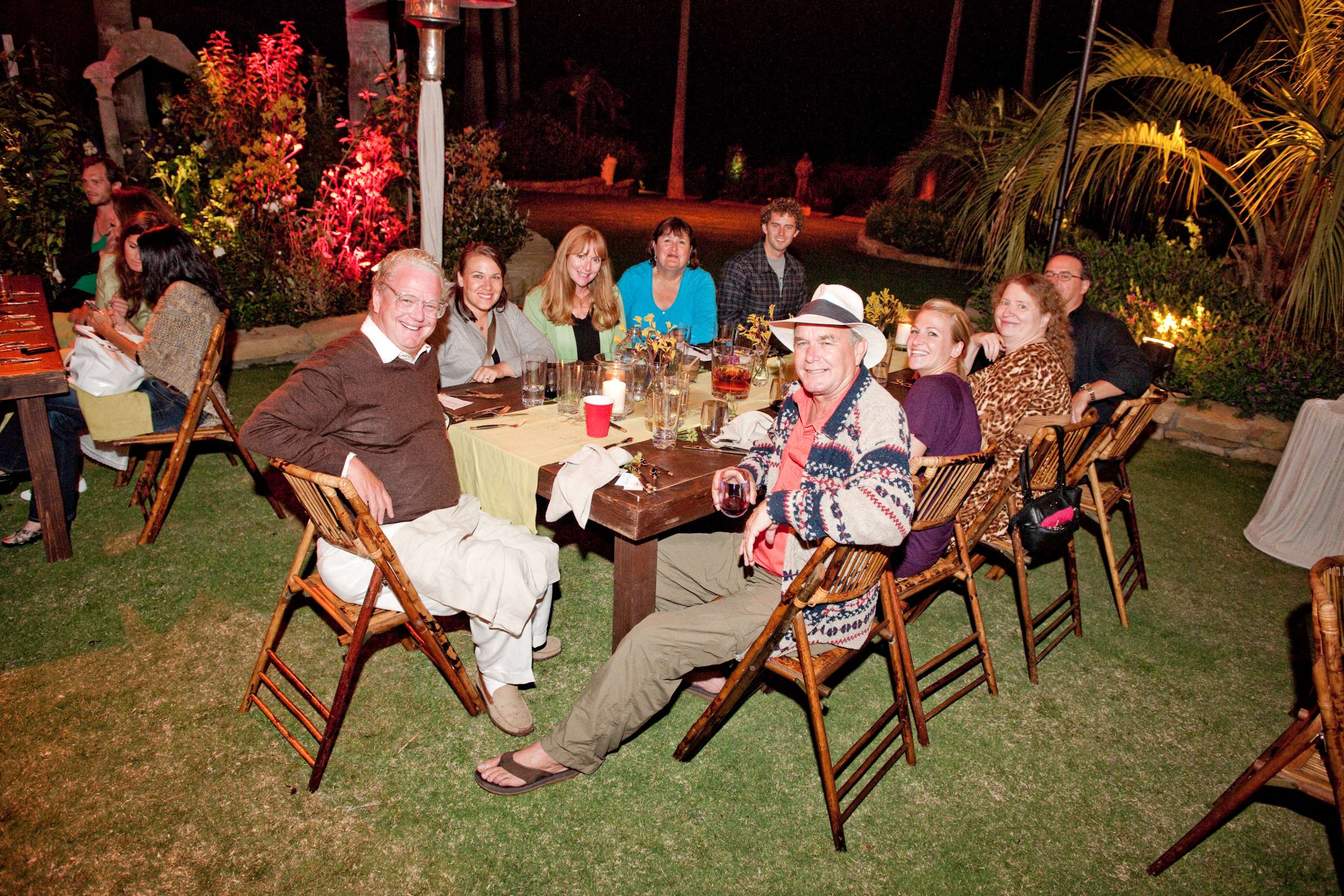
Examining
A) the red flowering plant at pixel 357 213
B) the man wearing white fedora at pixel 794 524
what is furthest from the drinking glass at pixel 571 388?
the red flowering plant at pixel 357 213

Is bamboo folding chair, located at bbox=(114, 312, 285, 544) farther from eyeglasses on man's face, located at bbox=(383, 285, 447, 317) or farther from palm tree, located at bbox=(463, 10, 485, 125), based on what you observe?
palm tree, located at bbox=(463, 10, 485, 125)

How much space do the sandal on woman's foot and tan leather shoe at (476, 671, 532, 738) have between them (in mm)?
2515

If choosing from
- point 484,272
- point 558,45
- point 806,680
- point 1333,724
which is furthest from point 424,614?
point 558,45

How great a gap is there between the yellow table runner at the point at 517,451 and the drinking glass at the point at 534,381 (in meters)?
0.05

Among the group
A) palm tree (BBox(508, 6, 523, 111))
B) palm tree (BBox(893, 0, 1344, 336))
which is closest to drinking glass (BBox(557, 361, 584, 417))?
palm tree (BBox(893, 0, 1344, 336))

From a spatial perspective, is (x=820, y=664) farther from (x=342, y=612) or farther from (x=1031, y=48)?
(x=1031, y=48)

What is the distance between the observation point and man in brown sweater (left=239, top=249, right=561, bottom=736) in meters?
2.42

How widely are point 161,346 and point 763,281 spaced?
135 inches

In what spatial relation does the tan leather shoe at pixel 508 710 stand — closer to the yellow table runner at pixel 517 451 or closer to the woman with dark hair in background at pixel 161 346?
the yellow table runner at pixel 517 451

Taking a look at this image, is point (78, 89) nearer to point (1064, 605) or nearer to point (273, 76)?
point (273, 76)

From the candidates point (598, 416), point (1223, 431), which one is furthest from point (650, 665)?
point (1223, 431)

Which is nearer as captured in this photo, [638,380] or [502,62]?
[638,380]

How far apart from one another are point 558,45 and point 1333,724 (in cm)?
4343

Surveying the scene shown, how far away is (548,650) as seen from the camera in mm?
3207
